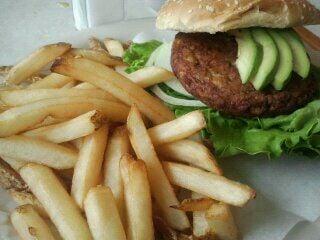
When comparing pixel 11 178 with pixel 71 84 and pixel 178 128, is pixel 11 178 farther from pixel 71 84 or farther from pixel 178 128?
pixel 178 128

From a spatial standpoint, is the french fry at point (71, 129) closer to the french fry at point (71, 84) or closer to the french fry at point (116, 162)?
the french fry at point (116, 162)

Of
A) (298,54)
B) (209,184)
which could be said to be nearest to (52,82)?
(209,184)

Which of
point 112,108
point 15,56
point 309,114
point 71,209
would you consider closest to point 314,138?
point 309,114

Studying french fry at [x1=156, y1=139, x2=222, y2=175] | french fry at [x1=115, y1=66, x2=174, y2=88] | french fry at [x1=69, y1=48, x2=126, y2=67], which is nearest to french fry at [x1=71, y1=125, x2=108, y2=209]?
french fry at [x1=156, y1=139, x2=222, y2=175]

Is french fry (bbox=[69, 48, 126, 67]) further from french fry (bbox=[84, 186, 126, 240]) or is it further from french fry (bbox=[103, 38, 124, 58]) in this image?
french fry (bbox=[84, 186, 126, 240])

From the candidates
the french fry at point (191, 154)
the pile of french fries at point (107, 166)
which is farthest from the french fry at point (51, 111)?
the french fry at point (191, 154)

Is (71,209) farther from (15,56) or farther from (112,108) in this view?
(15,56)
